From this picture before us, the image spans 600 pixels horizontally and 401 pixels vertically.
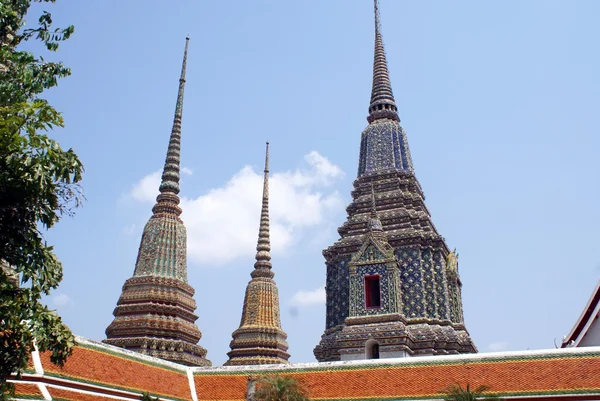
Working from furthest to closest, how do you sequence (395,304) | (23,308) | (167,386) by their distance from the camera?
(395,304)
(167,386)
(23,308)

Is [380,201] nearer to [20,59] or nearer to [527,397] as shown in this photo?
[527,397]

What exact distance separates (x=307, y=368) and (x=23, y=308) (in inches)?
398

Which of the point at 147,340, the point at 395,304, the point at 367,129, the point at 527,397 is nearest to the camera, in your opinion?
the point at 527,397

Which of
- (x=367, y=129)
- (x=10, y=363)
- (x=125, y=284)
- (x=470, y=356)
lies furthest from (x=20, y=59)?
(x=367, y=129)

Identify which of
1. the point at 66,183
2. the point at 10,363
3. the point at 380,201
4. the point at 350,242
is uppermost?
the point at 380,201

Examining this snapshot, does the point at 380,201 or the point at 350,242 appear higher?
the point at 380,201

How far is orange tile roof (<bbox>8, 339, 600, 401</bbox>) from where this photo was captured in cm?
1331

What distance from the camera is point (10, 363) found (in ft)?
23.7

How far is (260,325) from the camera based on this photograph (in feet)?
84.6

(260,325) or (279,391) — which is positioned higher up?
(260,325)

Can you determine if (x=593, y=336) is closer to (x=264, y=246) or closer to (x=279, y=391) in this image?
(x=279, y=391)

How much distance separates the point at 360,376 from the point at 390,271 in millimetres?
5021

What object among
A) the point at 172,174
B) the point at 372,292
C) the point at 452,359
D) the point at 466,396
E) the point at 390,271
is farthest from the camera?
the point at 172,174

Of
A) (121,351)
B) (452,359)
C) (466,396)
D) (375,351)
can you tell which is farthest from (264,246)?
(466,396)
